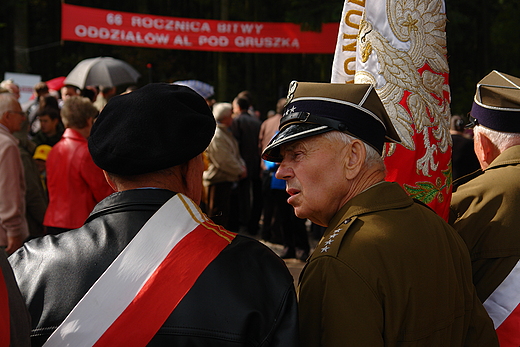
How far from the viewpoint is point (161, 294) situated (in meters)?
1.50

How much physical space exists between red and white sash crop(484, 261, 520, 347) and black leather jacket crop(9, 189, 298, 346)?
1089 millimetres

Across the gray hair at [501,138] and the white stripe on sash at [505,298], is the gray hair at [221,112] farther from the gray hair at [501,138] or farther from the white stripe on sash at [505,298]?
the white stripe on sash at [505,298]

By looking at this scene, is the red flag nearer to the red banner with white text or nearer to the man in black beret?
the man in black beret

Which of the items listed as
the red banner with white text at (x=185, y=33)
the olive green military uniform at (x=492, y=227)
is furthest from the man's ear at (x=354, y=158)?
the red banner with white text at (x=185, y=33)

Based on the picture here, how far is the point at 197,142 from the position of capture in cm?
165

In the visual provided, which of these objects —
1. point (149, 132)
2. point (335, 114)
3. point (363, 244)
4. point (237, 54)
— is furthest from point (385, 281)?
point (237, 54)

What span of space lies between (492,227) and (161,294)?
138cm

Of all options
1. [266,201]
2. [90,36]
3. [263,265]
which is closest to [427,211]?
[263,265]

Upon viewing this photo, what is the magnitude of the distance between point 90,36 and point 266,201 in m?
6.28

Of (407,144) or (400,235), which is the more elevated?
(407,144)

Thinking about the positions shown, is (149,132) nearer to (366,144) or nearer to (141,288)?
(141,288)

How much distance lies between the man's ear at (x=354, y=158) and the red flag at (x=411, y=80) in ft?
1.62

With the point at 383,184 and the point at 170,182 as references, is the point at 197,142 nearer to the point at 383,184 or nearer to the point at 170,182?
the point at 170,182

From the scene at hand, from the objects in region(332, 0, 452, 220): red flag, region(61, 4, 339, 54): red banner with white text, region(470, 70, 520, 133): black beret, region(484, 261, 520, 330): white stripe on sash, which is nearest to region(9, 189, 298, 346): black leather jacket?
region(332, 0, 452, 220): red flag
